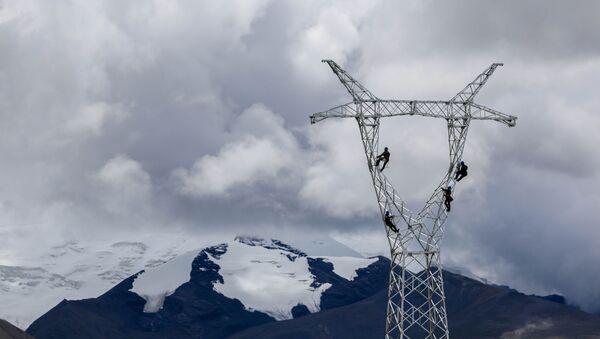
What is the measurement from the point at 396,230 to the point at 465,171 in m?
7.50

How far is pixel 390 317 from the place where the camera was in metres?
99.4

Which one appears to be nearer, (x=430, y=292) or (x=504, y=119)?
(x=430, y=292)

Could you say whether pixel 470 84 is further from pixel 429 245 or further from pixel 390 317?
pixel 390 317

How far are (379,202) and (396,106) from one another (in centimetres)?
831

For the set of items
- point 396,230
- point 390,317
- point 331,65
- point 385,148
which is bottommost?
point 390,317

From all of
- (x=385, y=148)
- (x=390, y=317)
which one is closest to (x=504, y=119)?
(x=385, y=148)

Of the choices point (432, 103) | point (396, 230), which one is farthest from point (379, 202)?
point (432, 103)

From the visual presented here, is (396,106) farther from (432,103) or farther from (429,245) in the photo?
(429,245)

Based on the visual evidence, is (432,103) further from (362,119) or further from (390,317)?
(390,317)

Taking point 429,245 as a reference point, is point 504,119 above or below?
above

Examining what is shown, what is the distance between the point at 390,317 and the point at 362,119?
55.1ft

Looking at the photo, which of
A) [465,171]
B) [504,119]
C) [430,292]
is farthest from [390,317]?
[504,119]

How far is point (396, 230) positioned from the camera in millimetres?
98375

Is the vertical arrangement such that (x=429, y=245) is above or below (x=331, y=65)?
below
